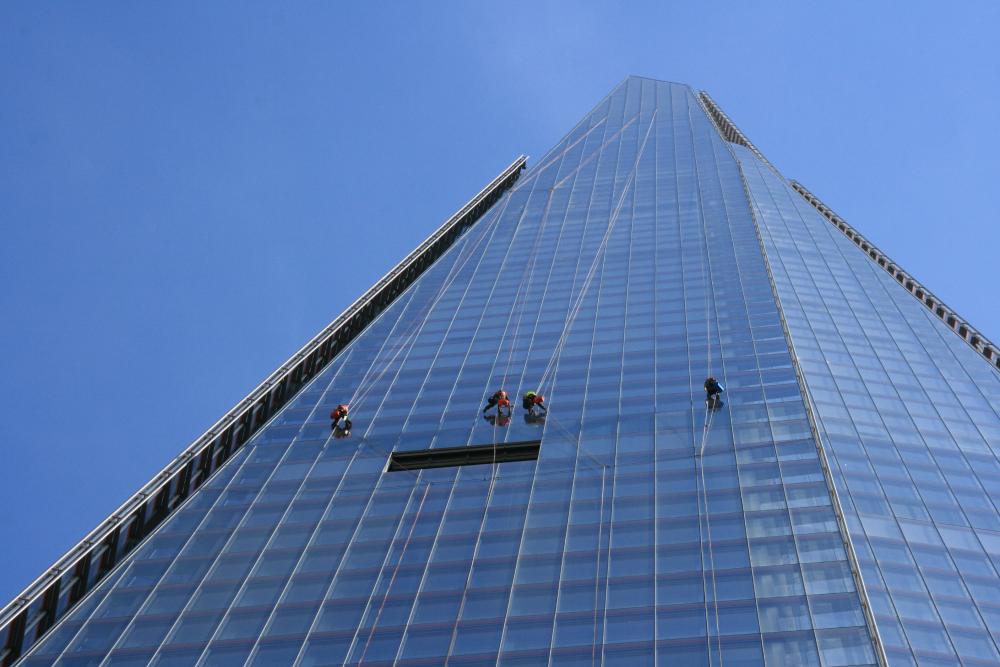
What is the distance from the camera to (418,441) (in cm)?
6531

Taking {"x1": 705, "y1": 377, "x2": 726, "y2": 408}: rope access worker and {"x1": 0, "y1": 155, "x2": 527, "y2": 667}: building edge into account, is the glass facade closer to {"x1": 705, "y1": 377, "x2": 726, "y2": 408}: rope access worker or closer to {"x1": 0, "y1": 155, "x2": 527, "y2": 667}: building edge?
{"x1": 705, "y1": 377, "x2": 726, "y2": 408}: rope access worker

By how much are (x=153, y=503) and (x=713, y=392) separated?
95.2ft

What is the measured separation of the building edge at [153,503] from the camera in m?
50.5

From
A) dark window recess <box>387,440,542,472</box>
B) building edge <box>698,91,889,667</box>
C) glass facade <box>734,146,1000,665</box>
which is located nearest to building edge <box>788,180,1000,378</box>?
glass facade <box>734,146,1000,665</box>

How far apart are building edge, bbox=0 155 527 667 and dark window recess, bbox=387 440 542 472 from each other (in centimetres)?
1079

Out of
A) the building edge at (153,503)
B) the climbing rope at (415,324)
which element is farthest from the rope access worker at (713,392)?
the building edge at (153,503)

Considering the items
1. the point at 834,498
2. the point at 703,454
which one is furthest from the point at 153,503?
the point at 834,498

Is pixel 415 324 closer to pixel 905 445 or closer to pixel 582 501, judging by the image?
pixel 582 501

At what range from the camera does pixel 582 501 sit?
55.4 m

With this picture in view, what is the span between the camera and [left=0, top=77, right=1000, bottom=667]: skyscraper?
1804 inches

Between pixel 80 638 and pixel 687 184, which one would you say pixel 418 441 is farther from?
pixel 687 184

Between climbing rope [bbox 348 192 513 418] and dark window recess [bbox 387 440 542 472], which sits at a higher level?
climbing rope [bbox 348 192 513 418]

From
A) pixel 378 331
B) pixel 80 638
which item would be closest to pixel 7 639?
pixel 80 638

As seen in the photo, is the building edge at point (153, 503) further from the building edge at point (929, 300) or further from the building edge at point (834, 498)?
the building edge at point (929, 300)
